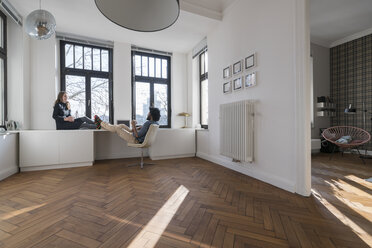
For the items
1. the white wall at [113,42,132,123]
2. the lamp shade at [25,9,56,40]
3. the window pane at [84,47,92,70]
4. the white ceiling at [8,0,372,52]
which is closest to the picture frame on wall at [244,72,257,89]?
the white ceiling at [8,0,372,52]

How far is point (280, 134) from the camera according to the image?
221 cm

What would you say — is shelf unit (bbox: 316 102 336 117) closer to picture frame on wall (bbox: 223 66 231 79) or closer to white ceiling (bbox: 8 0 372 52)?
white ceiling (bbox: 8 0 372 52)

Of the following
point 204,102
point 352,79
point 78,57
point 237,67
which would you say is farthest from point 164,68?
point 352,79

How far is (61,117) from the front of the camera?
3.35m

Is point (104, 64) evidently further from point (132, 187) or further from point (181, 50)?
point (132, 187)

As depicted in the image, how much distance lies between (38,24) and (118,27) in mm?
1680

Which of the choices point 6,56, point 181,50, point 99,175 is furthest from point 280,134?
point 6,56

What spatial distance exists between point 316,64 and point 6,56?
7359 mm

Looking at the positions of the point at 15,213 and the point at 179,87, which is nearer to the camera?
the point at 15,213

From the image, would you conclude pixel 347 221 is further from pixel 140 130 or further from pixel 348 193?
pixel 140 130

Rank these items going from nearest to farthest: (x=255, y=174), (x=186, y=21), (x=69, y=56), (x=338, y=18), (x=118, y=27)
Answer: (x=255, y=174) < (x=186, y=21) < (x=118, y=27) < (x=338, y=18) < (x=69, y=56)

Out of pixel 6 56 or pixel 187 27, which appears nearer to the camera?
pixel 6 56

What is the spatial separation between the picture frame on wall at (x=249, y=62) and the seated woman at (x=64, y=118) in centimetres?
312

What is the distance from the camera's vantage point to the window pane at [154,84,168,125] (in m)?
4.89
